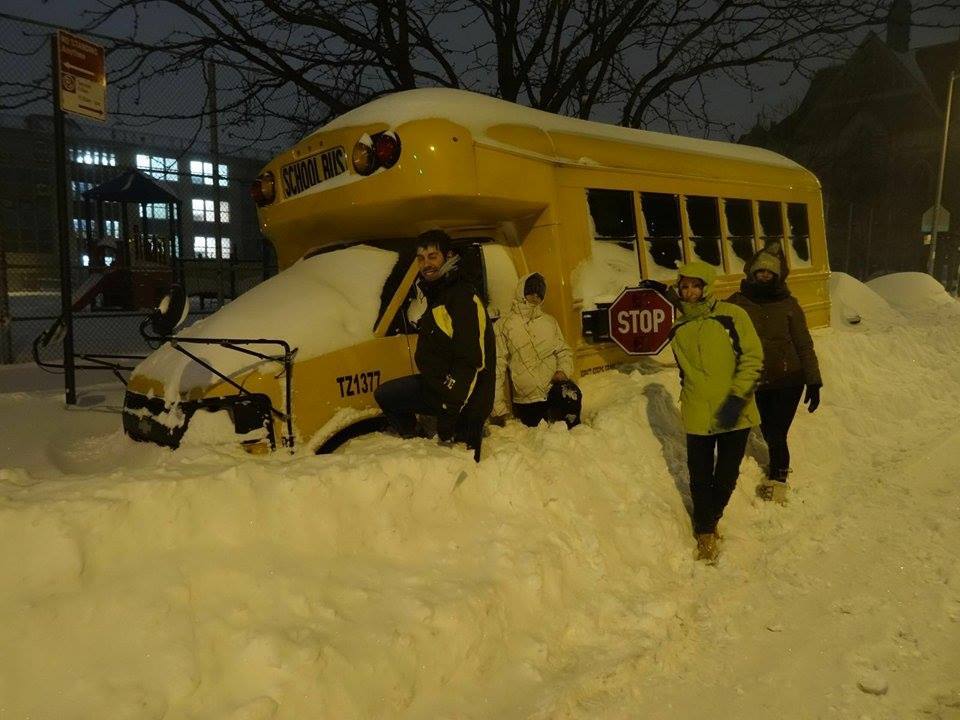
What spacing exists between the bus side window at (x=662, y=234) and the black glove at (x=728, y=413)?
2.26 metres

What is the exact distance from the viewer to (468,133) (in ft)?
15.6

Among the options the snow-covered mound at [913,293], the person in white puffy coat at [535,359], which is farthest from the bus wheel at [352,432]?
the snow-covered mound at [913,293]

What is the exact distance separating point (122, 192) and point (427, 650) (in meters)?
16.5

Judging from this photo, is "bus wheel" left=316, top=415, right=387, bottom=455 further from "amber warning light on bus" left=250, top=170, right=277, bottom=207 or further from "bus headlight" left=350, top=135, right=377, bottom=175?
"amber warning light on bus" left=250, top=170, right=277, bottom=207

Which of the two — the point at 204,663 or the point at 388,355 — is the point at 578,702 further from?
the point at 388,355

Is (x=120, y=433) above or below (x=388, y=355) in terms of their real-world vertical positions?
below

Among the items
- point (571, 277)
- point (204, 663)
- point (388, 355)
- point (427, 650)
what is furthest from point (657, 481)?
point (204, 663)

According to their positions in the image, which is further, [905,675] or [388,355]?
[388,355]


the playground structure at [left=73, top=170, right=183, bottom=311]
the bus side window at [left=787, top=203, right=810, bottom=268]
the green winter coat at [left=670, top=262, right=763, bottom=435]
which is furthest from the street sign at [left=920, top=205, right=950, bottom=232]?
the playground structure at [left=73, top=170, right=183, bottom=311]

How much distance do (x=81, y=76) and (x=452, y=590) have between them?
233 inches

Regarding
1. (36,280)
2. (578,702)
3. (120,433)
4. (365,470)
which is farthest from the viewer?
(36,280)

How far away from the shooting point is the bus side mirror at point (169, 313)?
3908 mm

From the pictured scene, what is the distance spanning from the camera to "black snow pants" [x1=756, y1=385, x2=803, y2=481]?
206 inches

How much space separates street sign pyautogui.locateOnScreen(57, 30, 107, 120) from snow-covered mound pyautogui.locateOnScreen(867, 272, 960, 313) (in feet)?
45.0
